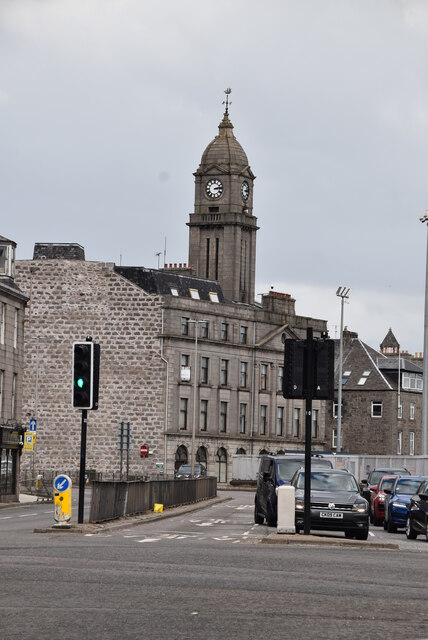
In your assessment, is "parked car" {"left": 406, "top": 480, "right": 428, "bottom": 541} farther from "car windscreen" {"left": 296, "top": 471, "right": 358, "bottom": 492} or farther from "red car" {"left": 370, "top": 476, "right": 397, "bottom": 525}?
"red car" {"left": 370, "top": 476, "right": 397, "bottom": 525}

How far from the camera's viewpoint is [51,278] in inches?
4195

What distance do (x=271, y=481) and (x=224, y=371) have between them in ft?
242

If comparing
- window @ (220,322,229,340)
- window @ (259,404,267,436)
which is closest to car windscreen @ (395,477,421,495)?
window @ (220,322,229,340)

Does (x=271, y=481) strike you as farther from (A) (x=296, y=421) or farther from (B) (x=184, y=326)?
(A) (x=296, y=421)

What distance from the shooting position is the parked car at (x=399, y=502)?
3928 cm

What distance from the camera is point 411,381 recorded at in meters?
130

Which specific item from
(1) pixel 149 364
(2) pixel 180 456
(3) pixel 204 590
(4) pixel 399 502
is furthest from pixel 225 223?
(3) pixel 204 590

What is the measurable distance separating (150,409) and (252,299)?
73.0 ft

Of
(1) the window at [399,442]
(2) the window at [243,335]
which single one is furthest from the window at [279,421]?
(1) the window at [399,442]

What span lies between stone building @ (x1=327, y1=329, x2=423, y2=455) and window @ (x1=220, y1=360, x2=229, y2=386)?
17.9m

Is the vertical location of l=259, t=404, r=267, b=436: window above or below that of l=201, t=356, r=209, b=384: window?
below

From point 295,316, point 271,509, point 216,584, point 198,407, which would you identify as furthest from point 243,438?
point 216,584

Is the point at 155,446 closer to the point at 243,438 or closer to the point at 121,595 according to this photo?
the point at 243,438

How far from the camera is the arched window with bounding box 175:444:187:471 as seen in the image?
107250 millimetres
